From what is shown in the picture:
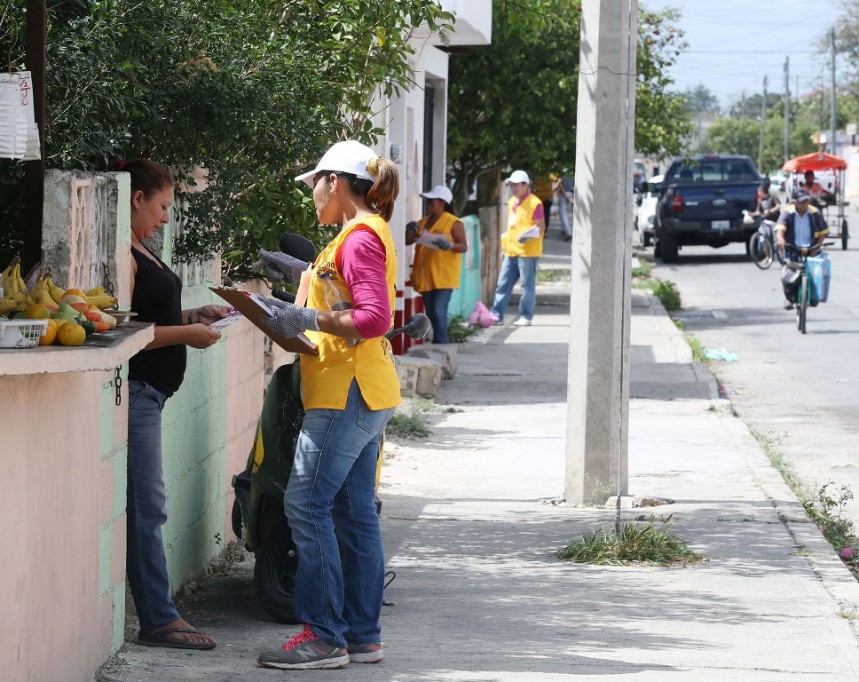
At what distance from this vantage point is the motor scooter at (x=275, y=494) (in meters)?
5.72

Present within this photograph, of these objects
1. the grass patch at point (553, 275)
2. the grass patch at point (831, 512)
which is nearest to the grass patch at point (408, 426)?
the grass patch at point (831, 512)

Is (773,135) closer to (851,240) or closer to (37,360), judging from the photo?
(851,240)

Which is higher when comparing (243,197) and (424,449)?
(243,197)

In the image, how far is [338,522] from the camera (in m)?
5.25

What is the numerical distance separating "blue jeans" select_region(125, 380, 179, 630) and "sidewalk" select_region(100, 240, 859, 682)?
0.19 metres

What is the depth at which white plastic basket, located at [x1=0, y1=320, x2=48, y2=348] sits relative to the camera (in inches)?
154

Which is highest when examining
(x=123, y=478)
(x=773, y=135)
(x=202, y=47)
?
(x=773, y=135)

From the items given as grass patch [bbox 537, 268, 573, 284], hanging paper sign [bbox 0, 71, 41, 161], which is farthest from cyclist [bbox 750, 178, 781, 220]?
hanging paper sign [bbox 0, 71, 41, 161]

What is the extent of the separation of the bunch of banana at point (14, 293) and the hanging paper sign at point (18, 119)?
367 mm

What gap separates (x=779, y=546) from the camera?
24.1 feet

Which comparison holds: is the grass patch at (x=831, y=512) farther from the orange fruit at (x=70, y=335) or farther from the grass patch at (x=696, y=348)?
the grass patch at (x=696, y=348)

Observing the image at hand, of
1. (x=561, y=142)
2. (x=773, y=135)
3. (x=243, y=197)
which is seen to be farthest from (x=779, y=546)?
(x=773, y=135)

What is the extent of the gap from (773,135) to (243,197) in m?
113

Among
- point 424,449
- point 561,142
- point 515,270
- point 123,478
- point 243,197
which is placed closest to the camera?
point 123,478
